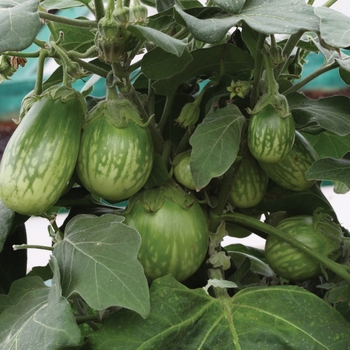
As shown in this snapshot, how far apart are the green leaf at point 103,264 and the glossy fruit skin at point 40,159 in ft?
0.12

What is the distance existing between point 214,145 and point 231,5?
0.10 meters

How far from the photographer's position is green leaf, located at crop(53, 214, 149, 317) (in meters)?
0.37

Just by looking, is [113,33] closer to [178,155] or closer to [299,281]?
[178,155]

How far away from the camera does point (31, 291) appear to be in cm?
45

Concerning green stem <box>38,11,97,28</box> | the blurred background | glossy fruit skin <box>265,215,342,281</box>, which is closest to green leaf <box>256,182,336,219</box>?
glossy fruit skin <box>265,215,342,281</box>

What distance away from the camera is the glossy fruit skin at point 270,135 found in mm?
430

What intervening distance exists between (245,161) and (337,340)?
170 millimetres

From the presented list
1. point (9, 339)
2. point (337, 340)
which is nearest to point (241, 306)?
point (337, 340)

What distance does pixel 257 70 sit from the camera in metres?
0.47

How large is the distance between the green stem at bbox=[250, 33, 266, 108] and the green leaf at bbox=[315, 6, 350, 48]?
6 centimetres

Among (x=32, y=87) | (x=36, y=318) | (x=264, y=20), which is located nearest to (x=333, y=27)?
(x=264, y=20)

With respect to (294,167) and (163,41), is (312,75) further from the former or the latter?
(163,41)

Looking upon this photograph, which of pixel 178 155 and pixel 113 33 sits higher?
pixel 113 33

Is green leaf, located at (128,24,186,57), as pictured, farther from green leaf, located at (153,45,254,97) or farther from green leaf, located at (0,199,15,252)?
green leaf, located at (0,199,15,252)
